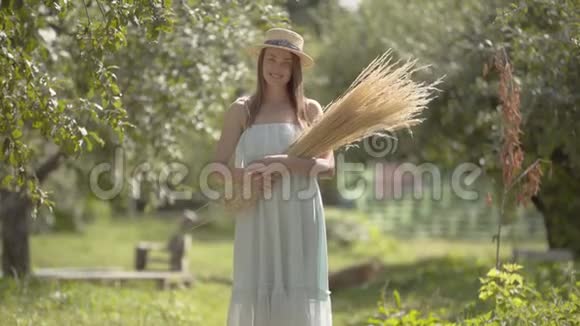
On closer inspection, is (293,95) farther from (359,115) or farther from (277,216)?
(277,216)

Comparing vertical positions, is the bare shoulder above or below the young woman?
Result: above

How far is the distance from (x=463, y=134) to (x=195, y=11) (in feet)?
21.9

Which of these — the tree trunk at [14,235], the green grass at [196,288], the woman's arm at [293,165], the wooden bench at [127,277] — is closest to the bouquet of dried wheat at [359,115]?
the woman's arm at [293,165]

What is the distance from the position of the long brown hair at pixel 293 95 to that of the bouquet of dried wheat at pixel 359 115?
153 millimetres

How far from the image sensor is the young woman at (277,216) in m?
5.07

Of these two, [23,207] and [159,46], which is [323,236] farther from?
[23,207]

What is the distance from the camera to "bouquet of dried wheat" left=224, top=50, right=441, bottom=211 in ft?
16.8

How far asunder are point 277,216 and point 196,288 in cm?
682

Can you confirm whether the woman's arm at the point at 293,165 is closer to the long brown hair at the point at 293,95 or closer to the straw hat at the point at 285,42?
Result: the long brown hair at the point at 293,95

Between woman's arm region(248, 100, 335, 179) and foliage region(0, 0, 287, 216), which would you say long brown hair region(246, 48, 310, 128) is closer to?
woman's arm region(248, 100, 335, 179)

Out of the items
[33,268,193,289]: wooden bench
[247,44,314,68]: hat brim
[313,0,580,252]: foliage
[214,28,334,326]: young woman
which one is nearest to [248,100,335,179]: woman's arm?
[214,28,334,326]: young woman

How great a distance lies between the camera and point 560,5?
6.16 metres

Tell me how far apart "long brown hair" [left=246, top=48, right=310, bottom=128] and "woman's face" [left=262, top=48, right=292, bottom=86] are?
5cm

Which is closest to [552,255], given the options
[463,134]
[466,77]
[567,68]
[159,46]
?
[463,134]
